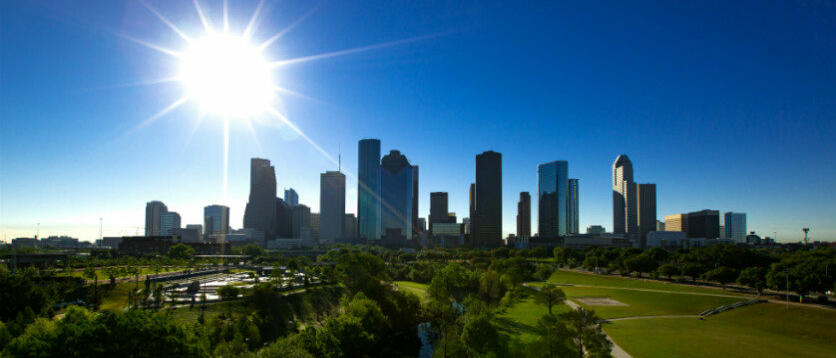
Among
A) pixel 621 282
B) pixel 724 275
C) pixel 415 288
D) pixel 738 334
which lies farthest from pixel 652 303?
pixel 415 288

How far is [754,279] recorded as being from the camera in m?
75.1

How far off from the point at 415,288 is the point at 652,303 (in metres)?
50.5

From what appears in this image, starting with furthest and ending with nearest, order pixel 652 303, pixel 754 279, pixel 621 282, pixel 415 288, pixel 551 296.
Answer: pixel 621 282
pixel 415 288
pixel 754 279
pixel 652 303
pixel 551 296

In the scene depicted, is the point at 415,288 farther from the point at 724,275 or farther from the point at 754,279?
the point at 754,279

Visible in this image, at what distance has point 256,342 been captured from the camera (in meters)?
45.9

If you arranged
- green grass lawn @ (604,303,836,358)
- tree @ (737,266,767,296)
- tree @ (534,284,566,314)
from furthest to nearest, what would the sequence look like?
tree @ (737,266,767,296)
tree @ (534,284,566,314)
green grass lawn @ (604,303,836,358)

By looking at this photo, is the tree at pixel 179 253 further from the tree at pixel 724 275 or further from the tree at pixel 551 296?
the tree at pixel 724 275

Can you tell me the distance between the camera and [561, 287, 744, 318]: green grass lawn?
62.4m

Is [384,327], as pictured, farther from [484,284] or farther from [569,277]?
[569,277]

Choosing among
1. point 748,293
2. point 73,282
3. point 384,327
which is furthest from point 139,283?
point 748,293

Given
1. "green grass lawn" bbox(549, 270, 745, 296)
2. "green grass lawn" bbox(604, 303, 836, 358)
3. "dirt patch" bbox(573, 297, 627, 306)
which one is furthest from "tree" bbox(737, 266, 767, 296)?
"dirt patch" bbox(573, 297, 627, 306)

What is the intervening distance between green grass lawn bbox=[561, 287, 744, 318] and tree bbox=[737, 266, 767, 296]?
9348 mm

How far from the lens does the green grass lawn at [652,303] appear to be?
62438 millimetres

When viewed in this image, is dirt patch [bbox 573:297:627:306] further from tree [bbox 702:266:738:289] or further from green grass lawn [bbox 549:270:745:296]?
tree [bbox 702:266:738:289]
